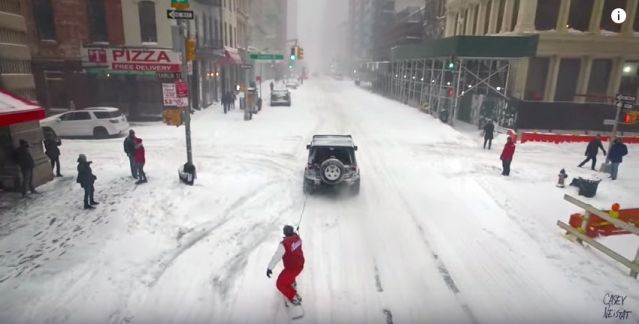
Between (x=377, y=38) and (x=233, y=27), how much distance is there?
6084 cm

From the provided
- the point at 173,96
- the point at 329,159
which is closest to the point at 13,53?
the point at 173,96

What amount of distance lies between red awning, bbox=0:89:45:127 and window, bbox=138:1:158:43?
51.7 feet

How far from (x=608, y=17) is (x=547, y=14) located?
3.94m

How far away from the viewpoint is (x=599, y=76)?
949 inches

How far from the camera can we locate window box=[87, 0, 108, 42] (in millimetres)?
23344

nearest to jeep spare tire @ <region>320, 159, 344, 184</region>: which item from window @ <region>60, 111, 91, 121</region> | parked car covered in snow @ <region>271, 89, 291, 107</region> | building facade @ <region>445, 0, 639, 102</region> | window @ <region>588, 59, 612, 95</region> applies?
window @ <region>60, 111, 91, 121</region>

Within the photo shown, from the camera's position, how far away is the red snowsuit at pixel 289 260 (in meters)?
6.36

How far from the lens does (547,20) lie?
23.6 m

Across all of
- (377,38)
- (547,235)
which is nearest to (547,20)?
(547,235)

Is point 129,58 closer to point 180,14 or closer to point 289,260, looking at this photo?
point 180,14

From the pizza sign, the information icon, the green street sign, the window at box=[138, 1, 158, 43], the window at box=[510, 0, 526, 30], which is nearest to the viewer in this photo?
the pizza sign

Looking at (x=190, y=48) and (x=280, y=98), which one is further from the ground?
(x=190, y=48)

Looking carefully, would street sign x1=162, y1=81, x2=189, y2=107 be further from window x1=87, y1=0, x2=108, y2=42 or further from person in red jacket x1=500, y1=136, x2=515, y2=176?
window x1=87, y1=0, x2=108, y2=42

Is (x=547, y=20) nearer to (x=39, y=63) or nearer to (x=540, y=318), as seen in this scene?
(x=540, y=318)
